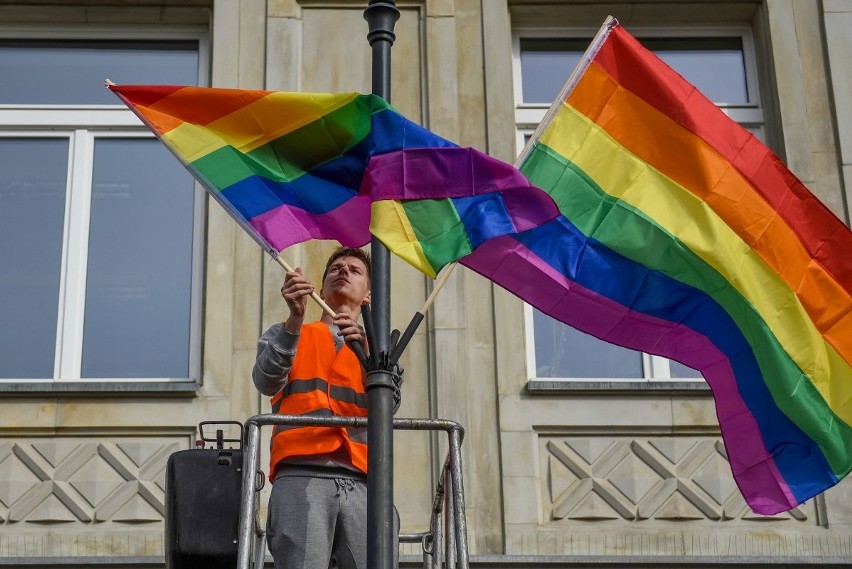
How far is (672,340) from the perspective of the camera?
342 inches

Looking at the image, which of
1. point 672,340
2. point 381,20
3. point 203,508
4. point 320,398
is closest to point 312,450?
point 320,398

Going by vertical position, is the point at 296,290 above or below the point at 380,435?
above

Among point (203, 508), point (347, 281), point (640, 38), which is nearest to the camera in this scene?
point (203, 508)

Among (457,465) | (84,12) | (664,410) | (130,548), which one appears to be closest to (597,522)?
(664,410)

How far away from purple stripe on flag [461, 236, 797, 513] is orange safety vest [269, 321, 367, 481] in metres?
1.00

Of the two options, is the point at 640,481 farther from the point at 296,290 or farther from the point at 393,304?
the point at 296,290

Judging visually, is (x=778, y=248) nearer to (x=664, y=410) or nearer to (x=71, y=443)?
(x=664, y=410)

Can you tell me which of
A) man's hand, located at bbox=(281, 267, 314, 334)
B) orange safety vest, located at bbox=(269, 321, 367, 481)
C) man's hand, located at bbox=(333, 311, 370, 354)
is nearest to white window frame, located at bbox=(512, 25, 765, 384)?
orange safety vest, located at bbox=(269, 321, 367, 481)

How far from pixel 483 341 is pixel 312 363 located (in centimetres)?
318

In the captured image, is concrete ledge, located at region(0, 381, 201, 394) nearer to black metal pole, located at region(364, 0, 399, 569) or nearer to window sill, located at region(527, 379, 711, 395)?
window sill, located at region(527, 379, 711, 395)

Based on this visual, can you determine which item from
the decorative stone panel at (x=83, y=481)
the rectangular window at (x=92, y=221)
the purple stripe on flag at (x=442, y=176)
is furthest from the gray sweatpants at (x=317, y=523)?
the rectangular window at (x=92, y=221)

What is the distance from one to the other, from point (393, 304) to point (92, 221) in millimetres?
2213

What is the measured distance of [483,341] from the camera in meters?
10.9

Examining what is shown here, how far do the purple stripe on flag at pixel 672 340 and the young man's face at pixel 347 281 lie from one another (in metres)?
0.68
